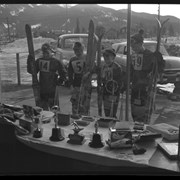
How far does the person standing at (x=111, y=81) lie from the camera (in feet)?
12.1

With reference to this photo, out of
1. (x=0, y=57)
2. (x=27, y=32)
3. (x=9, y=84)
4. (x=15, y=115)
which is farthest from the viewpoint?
(x=0, y=57)

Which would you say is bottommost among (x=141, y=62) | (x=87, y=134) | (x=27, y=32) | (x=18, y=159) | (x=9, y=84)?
(x=9, y=84)

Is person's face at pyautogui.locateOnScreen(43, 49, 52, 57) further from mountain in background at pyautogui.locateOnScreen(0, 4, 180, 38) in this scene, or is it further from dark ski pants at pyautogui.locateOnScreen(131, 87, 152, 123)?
dark ski pants at pyautogui.locateOnScreen(131, 87, 152, 123)

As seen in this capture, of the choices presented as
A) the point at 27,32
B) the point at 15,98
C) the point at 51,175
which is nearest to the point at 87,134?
the point at 51,175

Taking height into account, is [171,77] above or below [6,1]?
below

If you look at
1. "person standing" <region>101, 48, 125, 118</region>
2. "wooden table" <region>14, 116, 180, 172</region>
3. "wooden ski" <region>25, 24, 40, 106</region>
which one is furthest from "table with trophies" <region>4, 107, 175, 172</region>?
"wooden ski" <region>25, 24, 40, 106</region>

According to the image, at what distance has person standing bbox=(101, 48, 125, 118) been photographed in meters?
3.68

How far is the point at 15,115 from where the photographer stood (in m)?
2.64

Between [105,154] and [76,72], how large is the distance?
2.16 meters

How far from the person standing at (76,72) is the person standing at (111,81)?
1.04ft

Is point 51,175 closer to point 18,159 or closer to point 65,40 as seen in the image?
point 18,159

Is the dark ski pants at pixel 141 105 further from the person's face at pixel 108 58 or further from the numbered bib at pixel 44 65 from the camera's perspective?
the numbered bib at pixel 44 65

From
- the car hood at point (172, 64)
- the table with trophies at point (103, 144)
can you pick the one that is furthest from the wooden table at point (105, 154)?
the car hood at point (172, 64)

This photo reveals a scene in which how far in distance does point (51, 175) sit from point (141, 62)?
89.6 inches
